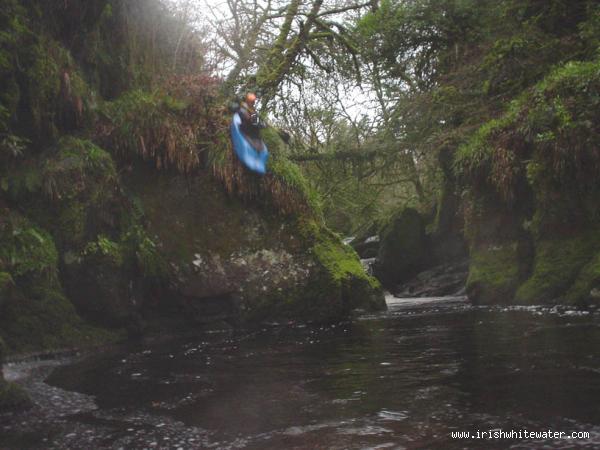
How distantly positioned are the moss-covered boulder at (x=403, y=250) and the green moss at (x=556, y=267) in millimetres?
6239

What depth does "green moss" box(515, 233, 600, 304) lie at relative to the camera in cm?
811

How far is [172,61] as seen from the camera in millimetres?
9398

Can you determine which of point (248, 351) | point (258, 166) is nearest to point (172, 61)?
point (258, 166)

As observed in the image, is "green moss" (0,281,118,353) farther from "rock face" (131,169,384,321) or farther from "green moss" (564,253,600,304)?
"green moss" (564,253,600,304)

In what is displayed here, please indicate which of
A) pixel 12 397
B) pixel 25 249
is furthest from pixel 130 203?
pixel 12 397

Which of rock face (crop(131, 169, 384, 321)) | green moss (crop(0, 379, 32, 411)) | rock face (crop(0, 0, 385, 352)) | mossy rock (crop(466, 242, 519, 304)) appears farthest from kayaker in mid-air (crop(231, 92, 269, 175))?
green moss (crop(0, 379, 32, 411))

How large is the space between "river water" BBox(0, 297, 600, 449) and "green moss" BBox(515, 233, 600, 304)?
2033 millimetres

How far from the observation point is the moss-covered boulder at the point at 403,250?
590 inches

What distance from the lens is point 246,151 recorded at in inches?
330

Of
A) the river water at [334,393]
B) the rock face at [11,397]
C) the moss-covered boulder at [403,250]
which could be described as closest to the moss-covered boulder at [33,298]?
the river water at [334,393]

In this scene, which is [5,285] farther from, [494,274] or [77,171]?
[494,274]

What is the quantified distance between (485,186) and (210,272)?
5.21 m

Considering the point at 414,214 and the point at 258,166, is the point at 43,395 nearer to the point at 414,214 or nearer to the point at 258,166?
the point at 258,166

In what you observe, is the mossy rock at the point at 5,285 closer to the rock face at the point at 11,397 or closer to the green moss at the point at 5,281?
the green moss at the point at 5,281
